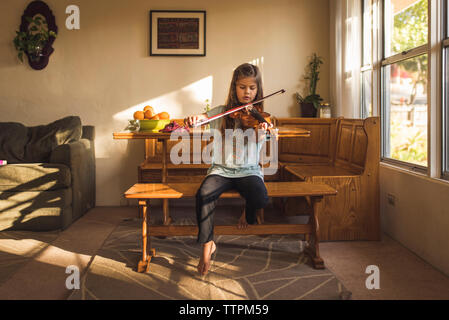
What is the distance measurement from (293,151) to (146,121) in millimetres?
1778

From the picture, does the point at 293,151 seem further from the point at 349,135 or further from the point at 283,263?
the point at 283,263

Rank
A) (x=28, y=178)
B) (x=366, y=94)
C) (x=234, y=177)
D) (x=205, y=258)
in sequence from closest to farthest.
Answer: (x=205, y=258) < (x=234, y=177) < (x=28, y=178) < (x=366, y=94)

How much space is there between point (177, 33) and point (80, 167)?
1.74m

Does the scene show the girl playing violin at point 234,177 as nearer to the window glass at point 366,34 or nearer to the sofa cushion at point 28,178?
the sofa cushion at point 28,178

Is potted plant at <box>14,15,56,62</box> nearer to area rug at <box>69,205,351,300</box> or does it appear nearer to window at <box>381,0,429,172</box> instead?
area rug at <box>69,205,351,300</box>

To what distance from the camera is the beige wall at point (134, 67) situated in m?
4.41

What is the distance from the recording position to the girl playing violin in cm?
239

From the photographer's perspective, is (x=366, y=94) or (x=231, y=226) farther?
(x=366, y=94)

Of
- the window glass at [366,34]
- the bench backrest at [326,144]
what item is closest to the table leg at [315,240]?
the bench backrest at [326,144]

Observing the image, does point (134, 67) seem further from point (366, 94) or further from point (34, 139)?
point (366, 94)

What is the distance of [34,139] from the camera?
4.05 meters

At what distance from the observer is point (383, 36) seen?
3.51 meters

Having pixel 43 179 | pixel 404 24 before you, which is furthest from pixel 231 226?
pixel 404 24

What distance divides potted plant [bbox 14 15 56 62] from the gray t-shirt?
8.61 feet
